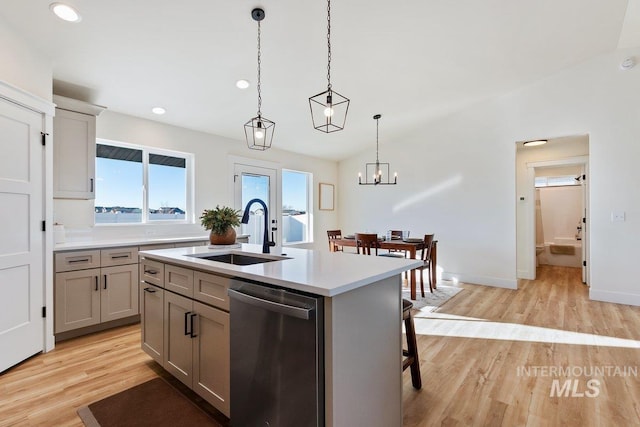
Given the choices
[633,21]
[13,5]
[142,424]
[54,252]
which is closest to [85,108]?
[13,5]

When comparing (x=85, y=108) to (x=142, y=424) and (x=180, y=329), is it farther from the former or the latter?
(x=142, y=424)

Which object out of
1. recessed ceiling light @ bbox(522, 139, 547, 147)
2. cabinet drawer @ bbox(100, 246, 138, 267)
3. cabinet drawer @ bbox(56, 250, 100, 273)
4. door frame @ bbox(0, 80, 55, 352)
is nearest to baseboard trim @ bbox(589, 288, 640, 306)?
recessed ceiling light @ bbox(522, 139, 547, 147)

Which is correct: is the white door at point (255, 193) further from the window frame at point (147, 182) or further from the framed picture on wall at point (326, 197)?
the framed picture on wall at point (326, 197)

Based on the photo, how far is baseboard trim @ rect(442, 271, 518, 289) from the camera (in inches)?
188

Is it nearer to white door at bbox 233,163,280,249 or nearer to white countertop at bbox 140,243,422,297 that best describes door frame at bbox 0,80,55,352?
white countertop at bbox 140,243,422,297

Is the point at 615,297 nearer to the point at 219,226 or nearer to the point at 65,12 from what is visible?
the point at 219,226

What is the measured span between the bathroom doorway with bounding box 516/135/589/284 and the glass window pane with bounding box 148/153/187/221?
17.9 ft

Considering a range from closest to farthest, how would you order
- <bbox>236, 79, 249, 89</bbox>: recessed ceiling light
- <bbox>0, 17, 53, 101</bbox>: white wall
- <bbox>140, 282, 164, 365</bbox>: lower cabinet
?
1. <bbox>140, 282, 164, 365</bbox>: lower cabinet
2. <bbox>0, 17, 53, 101</bbox>: white wall
3. <bbox>236, 79, 249, 89</bbox>: recessed ceiling light

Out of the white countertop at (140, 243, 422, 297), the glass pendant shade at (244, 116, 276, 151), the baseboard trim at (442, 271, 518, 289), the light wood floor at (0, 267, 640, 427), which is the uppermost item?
the glass pendant shade at (244, 116, 276, 151)

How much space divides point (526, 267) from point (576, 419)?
431 cm

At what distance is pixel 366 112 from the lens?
480cm

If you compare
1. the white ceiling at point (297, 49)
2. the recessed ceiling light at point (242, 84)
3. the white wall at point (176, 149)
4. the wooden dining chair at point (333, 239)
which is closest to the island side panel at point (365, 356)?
the white ceiling at point (297, 49)

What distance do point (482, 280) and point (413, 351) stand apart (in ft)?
12.0

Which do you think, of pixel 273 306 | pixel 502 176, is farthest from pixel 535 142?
pixel 273 306
